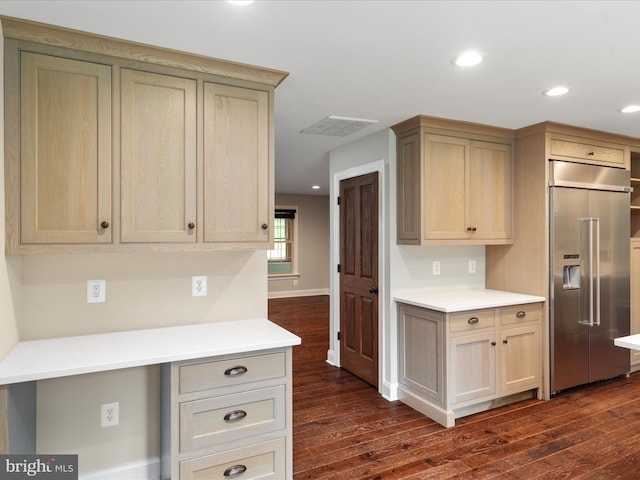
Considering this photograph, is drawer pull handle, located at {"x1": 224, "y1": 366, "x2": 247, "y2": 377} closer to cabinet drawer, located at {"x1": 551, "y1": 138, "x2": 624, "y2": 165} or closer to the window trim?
cabinet drawer, located at {"x1": 551, "y1": 138, "x2": 624, "y2": 165}

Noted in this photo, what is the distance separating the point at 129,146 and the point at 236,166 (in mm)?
553

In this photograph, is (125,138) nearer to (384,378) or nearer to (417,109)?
(417,109)

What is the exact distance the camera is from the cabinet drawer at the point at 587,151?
11.6 feet

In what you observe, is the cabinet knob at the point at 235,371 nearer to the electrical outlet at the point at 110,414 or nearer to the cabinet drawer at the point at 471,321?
the electrical outlet at the point at 110,414

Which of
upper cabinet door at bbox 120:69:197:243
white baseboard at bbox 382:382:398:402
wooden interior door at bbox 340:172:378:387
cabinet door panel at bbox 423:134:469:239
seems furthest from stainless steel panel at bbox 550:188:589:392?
upper cabinet door at bbox 120:69:197:243

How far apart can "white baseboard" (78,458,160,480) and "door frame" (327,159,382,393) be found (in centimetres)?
199

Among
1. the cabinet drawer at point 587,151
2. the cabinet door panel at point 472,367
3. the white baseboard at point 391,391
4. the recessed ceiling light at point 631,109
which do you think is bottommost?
the white baseboard at point 391,391

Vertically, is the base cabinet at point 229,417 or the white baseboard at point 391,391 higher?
the base cabinet at point 229,417

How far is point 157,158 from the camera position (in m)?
2.15

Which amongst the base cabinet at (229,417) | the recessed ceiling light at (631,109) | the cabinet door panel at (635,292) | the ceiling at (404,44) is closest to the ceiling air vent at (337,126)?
the ceiling at (404,44)

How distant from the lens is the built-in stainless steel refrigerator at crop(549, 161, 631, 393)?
3.52m

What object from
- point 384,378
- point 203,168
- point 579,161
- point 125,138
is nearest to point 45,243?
point 125,138

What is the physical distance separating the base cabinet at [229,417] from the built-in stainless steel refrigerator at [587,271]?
8.48ft

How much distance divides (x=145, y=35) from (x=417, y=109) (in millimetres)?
1910
